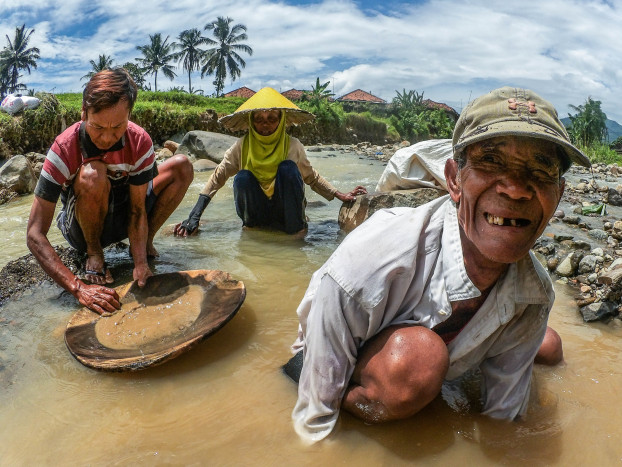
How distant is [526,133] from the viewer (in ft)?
3.91

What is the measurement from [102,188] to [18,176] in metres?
4.61

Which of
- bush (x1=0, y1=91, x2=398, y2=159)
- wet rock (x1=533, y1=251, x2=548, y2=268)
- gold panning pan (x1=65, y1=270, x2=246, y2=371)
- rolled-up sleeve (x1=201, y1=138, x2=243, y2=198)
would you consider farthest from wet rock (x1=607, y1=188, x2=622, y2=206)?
bush (x1=0, y1=91, x2=398, y2=159)

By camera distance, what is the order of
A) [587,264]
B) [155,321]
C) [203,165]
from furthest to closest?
[203,165], [587,264], [155,321]

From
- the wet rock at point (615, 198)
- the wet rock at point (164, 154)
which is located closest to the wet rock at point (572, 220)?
the wet rock at point (615, 198)

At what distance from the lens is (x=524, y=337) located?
1.60 metres

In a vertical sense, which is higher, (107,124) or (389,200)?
(107,124)

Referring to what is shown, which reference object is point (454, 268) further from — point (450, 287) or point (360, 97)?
point (360, 97)

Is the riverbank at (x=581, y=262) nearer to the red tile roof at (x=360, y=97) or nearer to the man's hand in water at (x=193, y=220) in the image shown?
the man's hand in water at (x=193, y=220)

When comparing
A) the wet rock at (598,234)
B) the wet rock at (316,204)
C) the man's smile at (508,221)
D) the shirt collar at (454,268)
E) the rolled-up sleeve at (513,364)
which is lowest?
the wet rock at (316,204)

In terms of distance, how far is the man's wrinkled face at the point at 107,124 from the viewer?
93.9 inches

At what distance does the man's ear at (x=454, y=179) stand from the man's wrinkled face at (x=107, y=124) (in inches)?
67.0

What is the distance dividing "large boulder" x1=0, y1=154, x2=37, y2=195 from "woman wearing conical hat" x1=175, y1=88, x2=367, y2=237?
11.8 ft

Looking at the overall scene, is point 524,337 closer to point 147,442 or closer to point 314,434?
point 314,434

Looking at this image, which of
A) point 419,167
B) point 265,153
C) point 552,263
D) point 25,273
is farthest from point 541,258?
point 25,273
